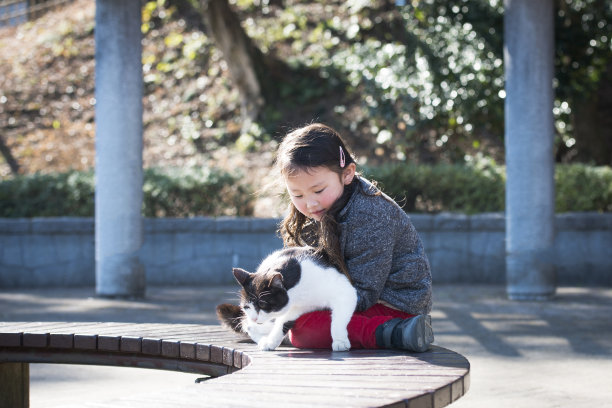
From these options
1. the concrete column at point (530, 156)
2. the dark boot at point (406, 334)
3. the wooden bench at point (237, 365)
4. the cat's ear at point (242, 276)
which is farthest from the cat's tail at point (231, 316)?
the concrete column at point (530, 156)

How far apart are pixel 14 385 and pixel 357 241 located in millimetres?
1777

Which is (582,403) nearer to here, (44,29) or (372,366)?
(372,366)

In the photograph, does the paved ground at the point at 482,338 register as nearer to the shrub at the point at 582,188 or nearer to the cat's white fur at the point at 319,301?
the cat's white fur at the point at 319,301

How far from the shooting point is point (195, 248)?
30.0ft

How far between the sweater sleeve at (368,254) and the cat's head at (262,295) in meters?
0.31

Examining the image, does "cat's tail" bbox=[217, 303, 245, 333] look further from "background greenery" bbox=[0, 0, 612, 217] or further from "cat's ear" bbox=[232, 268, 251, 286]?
"background greenery" bbox=[0, 0, 612, 217]

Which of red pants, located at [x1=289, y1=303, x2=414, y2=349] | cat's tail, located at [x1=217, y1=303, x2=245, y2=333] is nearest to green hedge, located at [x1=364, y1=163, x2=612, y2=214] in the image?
cat's tail, located at [x1=217, y1=303, x2=245, y2=333]

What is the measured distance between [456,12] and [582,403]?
291 inches

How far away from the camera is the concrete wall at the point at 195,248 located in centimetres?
895

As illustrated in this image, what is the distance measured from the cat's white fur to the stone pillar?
132 cm

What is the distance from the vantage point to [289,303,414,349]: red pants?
114 inches

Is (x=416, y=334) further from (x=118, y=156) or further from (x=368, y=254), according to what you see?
(x=118, y=156)

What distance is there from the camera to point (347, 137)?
43.7 feet

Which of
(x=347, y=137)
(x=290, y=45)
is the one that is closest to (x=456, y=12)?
(x=347, y=137)
